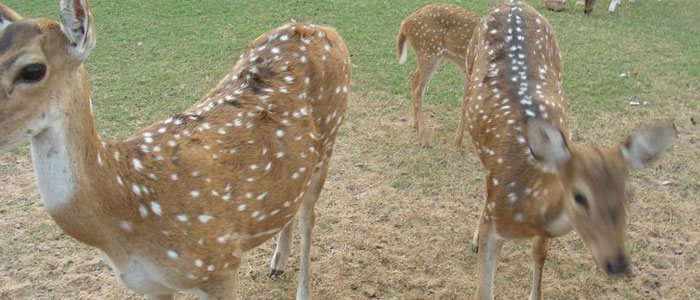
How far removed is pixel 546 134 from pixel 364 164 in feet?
9.18

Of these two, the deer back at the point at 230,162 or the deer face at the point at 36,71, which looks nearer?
the deer face at the point at 36,71

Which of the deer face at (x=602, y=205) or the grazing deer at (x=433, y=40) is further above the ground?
the deer face at (x=602, y=205)

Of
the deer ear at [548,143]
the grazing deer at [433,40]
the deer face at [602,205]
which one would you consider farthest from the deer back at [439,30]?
the deer face at [602,205]

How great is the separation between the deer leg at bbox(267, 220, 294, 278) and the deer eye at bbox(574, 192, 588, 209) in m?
2.04

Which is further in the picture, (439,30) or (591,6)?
(591,6)

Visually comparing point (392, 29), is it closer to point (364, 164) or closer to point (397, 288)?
point (364, 164)

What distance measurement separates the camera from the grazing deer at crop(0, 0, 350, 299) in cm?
221

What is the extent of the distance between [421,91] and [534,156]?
10.2 feet

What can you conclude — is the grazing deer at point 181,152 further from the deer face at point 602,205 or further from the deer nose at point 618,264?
the deer nose at point 618,264

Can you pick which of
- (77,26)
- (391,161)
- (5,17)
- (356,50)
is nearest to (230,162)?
(77,26)

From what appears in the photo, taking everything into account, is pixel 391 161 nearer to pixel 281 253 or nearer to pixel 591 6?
pixel 281 253

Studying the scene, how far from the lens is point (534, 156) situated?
121 inches

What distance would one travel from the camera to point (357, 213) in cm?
495

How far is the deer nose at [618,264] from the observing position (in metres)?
2.73
